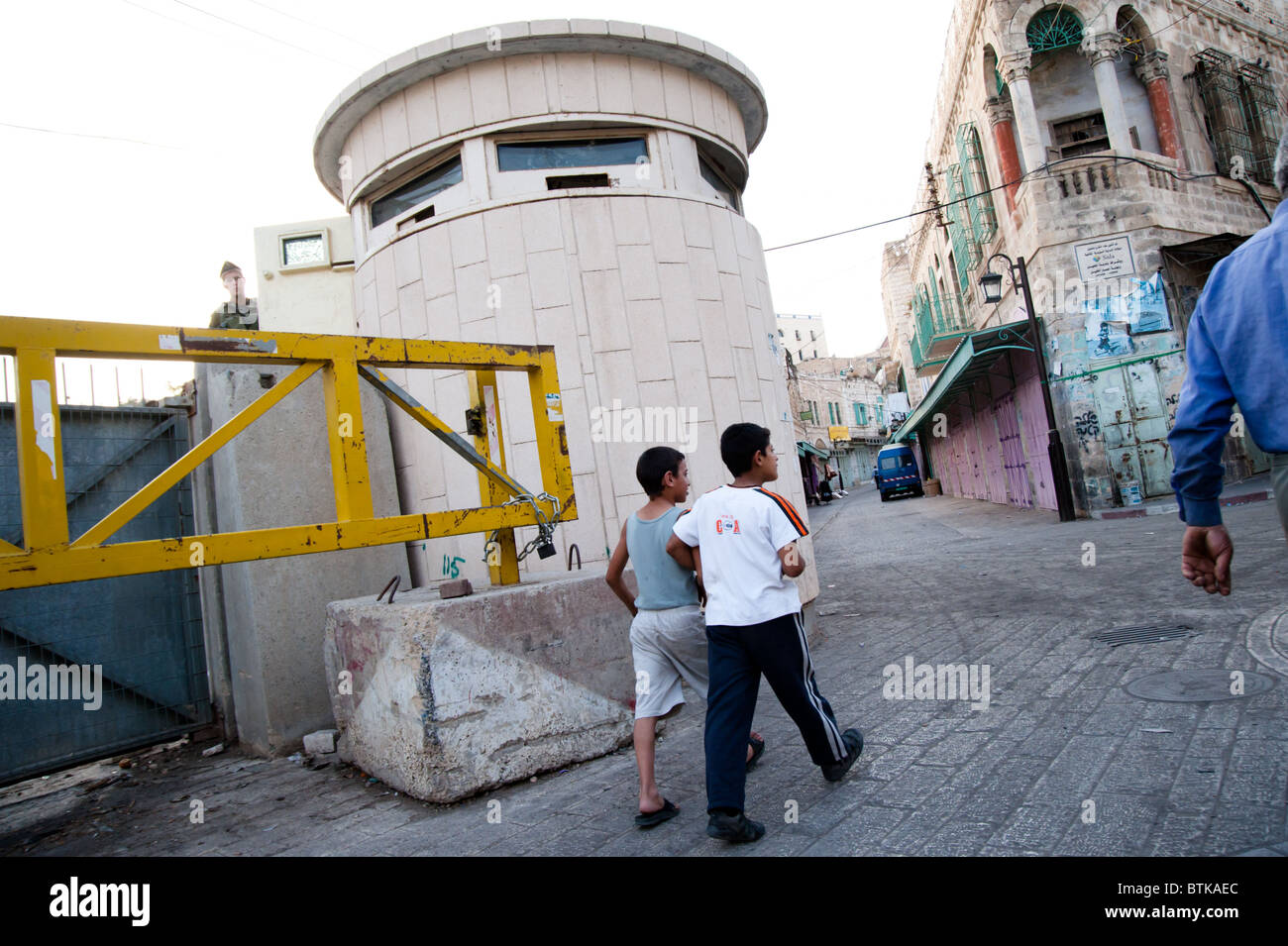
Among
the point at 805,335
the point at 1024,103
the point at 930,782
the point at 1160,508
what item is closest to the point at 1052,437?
the point at 1160,508

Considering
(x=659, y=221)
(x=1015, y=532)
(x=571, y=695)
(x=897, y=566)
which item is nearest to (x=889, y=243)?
(x=1015, y=532)

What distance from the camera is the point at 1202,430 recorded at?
1.99 m

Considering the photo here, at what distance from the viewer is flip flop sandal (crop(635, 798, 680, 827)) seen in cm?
298

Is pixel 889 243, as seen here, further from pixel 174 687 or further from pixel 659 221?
pixel 174 687

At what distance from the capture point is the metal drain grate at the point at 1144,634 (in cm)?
479

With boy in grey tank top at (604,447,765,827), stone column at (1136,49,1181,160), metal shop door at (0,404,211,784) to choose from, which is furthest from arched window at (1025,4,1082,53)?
metal shop door at (0,404,211,784)

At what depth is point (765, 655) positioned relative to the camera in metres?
2.90

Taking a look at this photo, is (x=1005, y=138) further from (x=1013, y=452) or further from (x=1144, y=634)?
(x=1144, y=634)

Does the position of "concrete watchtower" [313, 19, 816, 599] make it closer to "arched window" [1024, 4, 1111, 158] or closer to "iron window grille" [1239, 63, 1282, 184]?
"arched window" [1024, 4, 1111, 158]

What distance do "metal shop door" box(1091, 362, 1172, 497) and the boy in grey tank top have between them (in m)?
12.8

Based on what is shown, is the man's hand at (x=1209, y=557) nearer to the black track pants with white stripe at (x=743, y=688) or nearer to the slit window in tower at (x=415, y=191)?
the black track pants with white stripe at (x=743, y=688)

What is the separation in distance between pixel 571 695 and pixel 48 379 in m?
2.72

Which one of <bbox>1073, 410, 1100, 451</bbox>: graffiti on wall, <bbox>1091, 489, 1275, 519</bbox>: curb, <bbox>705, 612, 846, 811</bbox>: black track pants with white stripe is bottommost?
<bbox>1091, 489, 1275, 519</bbox>: curb

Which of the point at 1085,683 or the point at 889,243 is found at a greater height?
the point at 889,243
